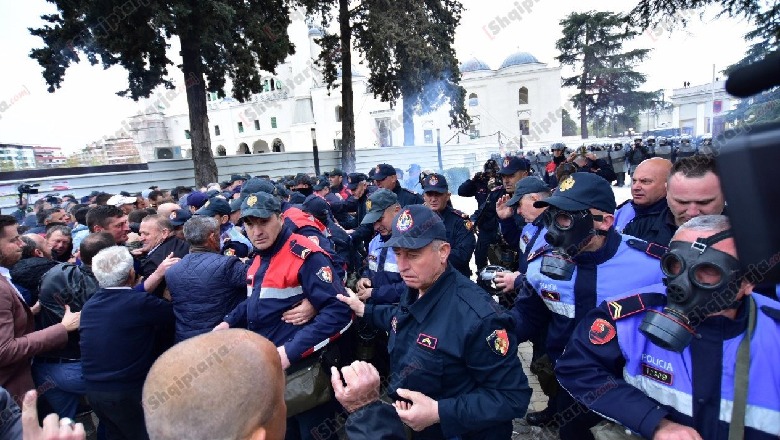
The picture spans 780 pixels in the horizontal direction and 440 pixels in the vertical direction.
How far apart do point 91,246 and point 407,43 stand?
1539 centimetres

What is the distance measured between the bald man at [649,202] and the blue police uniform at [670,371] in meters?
2.05

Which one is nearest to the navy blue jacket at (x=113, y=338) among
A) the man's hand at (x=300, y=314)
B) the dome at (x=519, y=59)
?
the man's hand at (x=300, y=314)

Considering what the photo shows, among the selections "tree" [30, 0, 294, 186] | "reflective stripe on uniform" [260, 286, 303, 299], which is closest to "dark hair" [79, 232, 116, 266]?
"reflective stripe on uniform" [260, 286, 303, 299]

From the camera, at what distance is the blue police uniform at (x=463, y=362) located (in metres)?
1.93

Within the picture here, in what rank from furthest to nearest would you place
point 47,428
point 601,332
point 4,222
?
1. point 4,222
2. point 601,332
3. point 47,428

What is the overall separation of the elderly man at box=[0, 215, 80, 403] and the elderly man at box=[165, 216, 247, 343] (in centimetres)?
83

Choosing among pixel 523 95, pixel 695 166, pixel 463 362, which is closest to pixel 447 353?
pixel 463 362

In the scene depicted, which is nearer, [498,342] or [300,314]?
[498,342]

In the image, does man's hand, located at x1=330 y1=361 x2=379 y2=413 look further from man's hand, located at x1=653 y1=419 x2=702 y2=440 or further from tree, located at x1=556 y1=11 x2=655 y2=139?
tree, located at x1=556 y1=11 x2=655 y2=139

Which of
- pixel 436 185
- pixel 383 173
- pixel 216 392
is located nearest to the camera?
pixel 216 392

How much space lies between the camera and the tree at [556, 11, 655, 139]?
4356 centimetres

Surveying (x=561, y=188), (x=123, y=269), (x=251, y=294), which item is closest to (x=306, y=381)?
(x=251, y=294)

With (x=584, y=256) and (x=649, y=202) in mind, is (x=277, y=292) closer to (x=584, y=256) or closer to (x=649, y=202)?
(x=584, y=256)

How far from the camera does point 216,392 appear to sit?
3.84ft
